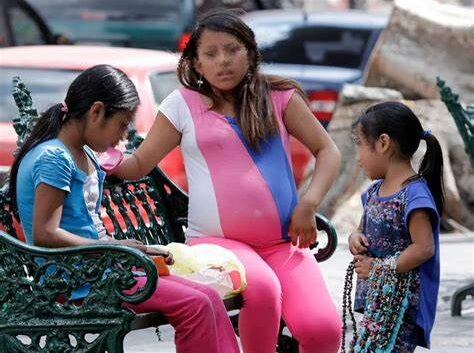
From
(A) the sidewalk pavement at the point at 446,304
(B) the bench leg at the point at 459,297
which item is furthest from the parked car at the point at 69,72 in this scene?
(B) the bench leg at the point at 459,297

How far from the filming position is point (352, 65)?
51.1ft

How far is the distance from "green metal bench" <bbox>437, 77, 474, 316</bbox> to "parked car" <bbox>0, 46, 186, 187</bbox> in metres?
2.33

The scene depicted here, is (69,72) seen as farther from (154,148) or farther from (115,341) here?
(115,341)

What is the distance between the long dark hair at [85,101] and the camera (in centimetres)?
558

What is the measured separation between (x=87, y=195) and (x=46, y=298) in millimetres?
425

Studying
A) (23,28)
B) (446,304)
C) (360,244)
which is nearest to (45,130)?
(360,244)

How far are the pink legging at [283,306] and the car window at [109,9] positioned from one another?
40.8 feet

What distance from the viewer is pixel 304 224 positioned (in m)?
5.88

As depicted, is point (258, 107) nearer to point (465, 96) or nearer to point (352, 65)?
point (465, 96)

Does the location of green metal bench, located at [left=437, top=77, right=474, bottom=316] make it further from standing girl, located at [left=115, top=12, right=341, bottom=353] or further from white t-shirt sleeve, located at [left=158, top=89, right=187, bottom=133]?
white t-shirt sleeve, located at [left=158, top=89, right=187, bottom=133]

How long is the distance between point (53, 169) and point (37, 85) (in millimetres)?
5506

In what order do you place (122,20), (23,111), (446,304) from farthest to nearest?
1. (122,20)
2. (446,304)
3. (23,111)

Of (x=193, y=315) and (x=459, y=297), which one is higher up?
(x=193, y=315)

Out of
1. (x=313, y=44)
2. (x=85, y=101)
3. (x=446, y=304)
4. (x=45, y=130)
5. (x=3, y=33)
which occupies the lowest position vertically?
(x=3, y=33)
